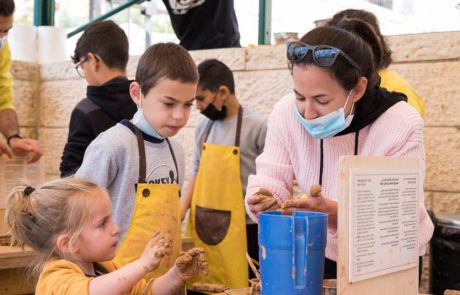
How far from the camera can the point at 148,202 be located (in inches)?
92.1

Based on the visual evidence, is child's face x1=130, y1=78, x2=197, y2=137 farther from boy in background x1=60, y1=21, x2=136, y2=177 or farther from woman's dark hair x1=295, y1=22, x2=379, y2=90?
woman's dark hair x1=295, y1=22, x2=379, y2=90

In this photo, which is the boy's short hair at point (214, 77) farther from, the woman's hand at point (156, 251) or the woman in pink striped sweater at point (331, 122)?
the woman's hand at point (156, 251)

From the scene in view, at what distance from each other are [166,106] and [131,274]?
886 mm

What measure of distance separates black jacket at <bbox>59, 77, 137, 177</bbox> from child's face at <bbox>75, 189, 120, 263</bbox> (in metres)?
0.92

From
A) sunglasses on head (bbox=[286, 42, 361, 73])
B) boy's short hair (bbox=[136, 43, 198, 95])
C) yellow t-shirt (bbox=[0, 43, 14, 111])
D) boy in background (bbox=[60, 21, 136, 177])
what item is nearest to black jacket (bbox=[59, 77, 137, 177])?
boy in background (bbox=[60, 21, 136, 177])

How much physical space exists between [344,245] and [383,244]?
0.15 m

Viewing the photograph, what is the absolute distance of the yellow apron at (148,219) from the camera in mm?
2320

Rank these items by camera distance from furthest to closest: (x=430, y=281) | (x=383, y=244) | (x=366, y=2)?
(x=366, y=2), (x=430, y=281), (x=383, y=244)

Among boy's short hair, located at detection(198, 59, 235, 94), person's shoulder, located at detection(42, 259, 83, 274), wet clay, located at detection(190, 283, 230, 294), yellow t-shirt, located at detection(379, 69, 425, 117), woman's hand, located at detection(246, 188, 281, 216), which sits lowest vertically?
wet clay, located at detection(190, 283, 230, 294)

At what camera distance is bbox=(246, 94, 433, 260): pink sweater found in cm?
180

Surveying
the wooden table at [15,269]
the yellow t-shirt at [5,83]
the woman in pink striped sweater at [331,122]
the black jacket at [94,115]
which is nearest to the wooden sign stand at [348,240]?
the woman in pink striped sweater at [331,122]

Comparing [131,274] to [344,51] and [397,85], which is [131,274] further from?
[397,85]

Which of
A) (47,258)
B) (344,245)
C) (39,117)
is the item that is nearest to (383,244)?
(344,245)

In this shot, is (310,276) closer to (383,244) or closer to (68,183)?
(383,244)
